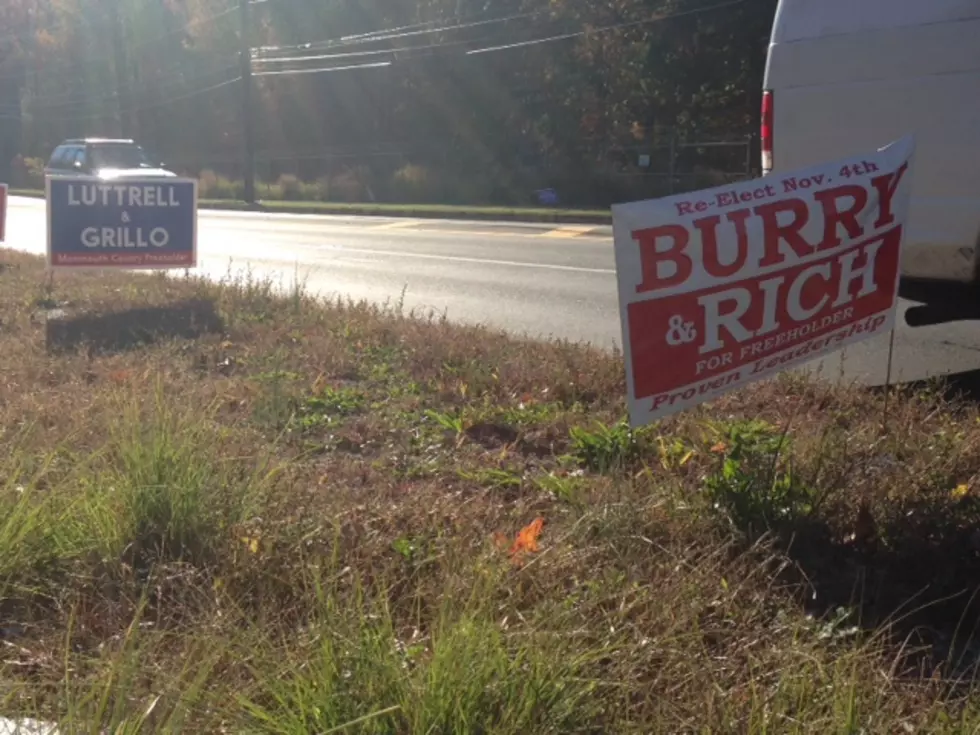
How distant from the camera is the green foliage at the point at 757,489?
4.26 m

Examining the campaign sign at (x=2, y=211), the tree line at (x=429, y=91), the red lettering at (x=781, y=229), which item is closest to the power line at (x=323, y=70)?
the tree line at (x=429, y=91)

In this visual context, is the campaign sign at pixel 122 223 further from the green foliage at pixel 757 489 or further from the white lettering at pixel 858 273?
the white lettering at pixel 858 273

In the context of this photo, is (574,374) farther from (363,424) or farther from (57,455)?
(57,455)

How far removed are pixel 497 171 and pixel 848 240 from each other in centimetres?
3621

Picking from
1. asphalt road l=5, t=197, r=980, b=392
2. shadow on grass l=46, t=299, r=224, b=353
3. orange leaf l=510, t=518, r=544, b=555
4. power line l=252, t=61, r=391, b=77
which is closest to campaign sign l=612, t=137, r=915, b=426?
orange leaf l=510, t=518, r=544, b=555

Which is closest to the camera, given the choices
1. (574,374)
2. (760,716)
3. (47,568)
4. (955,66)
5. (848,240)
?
(760,716)

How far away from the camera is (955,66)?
586cm

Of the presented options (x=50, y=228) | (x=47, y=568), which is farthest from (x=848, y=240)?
(x=50, y=228)

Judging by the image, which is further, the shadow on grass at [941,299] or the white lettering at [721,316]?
the shadow on grass at [941,299]

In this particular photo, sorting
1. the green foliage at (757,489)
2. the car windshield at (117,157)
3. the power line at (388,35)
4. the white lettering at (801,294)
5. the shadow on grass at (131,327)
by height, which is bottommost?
the shadow on grass at (131,327)

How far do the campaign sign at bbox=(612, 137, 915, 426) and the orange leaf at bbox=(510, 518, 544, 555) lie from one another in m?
0.53

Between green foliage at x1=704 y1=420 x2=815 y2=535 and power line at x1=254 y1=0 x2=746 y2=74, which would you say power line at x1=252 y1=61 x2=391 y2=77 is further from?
green foliage at x1=704 y1=420 x2=815 y2=535

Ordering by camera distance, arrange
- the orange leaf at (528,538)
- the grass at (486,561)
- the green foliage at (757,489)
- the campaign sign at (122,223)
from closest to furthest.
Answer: the grass at (486,561) → the orange leaf at (528,538) → the green foliage at (757,489) → the campaign sign at (122,223)

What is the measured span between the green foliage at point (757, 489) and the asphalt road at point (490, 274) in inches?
78.1
